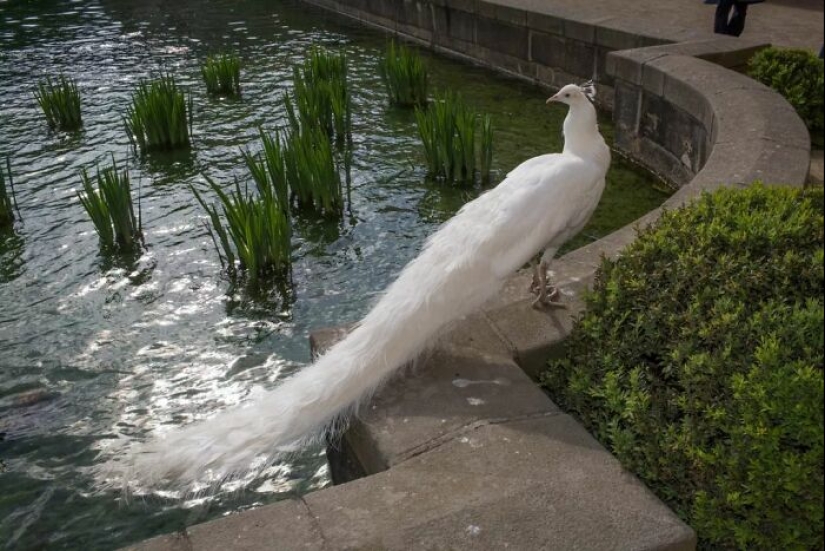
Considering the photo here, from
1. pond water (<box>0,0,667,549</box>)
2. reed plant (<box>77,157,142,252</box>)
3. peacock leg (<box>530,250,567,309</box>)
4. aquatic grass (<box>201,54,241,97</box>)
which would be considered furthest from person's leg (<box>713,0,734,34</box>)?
reed plant (<box>77,157,142,252</box>)

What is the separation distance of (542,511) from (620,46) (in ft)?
21.5

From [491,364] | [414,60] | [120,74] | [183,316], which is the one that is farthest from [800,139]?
[120,74]

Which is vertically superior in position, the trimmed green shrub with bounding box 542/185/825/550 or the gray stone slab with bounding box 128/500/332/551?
the trimmed green shrub with bounding box 542/185/825/550

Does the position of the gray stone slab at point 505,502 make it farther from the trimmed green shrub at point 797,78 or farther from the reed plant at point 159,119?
the reed plant at point 159,119

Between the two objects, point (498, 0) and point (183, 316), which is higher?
point (498, 0)

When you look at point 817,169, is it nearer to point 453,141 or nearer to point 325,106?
point 453,141

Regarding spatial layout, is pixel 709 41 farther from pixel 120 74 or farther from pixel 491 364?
pixel 120 74

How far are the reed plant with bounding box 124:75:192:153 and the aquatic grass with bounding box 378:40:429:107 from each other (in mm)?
2115

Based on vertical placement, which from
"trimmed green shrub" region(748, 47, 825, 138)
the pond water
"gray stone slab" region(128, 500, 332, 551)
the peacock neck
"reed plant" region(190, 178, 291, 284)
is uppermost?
the peacock neck

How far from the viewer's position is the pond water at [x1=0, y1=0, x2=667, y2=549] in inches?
134

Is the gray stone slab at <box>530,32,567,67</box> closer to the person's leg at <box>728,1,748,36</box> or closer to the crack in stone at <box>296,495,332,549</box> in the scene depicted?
the person's leg at <box>728,1,748,36</box>

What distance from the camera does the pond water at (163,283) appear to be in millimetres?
3412

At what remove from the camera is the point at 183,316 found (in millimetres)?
4832

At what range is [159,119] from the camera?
23.0 ft
